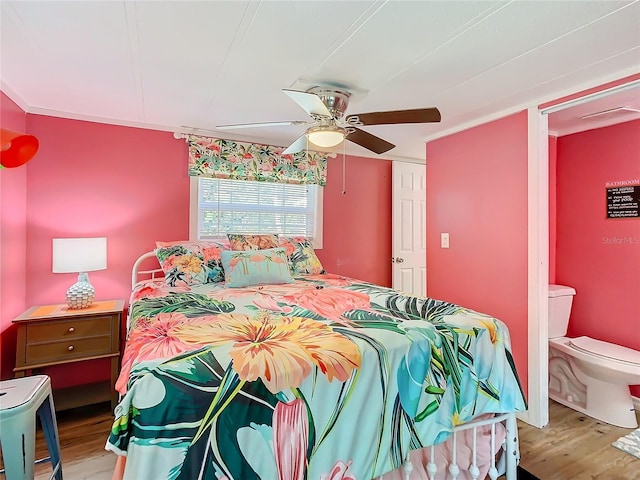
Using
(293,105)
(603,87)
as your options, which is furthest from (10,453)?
(603,87)

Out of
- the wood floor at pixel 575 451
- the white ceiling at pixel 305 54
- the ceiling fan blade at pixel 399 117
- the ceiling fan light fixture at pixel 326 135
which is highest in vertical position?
the white ceiling at pixel 305 54

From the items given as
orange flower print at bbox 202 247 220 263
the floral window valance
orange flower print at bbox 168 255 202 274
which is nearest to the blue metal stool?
orange flower print at bbox 168 255 202 274

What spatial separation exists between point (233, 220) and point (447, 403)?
2498 millimetres

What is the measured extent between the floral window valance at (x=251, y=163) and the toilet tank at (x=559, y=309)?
233 cm

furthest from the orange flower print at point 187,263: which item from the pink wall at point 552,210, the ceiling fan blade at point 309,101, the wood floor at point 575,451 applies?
the pink wall at point 552,210

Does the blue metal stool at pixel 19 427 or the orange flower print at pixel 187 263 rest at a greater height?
the orange flower print at pixel 187 263

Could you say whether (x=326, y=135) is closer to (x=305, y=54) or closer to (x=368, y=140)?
(x=368, y=140)

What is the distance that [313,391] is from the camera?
1149 millimetres

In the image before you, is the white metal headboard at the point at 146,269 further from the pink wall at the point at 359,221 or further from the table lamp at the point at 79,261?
the pink wall at the point at 359,221

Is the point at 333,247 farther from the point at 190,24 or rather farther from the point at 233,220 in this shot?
the point at 190,24

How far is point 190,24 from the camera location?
152cm

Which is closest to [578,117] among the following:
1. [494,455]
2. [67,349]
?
[494,455]

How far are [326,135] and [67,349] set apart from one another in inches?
86.4

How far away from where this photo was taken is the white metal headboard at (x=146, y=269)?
2812 millimetres
